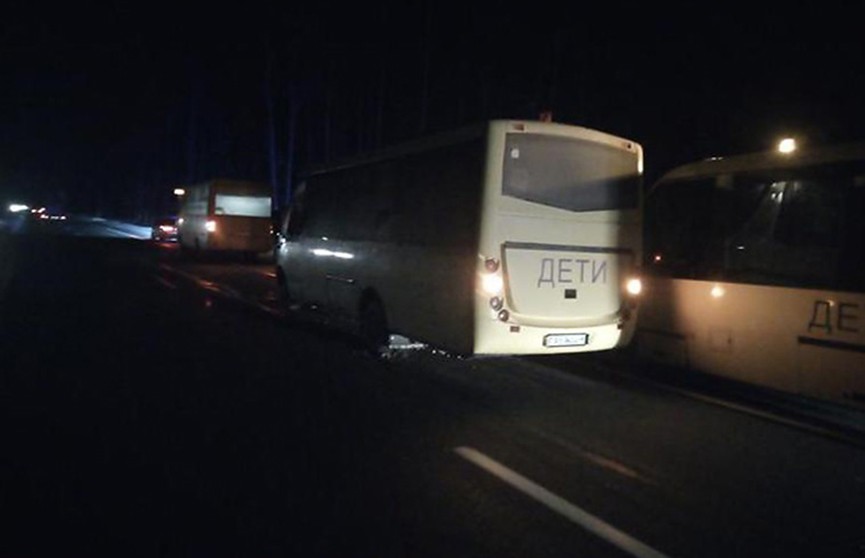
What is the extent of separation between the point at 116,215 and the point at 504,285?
135 metres

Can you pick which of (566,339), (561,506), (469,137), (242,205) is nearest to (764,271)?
(566,339)

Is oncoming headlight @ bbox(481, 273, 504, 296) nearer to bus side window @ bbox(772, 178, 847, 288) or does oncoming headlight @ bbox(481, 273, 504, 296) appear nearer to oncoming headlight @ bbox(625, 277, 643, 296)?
oncoming headlight @ bbox(625, 277, 643, 296)

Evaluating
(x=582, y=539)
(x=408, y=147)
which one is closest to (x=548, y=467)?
(x=582, y=539)

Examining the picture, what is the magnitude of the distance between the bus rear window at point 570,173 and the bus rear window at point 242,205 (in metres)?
23.0

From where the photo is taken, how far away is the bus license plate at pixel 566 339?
9367 mm

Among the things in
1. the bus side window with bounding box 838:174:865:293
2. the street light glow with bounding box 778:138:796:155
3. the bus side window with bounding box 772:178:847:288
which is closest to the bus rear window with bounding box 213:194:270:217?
the street light glow with bounding box 778:138:796:155

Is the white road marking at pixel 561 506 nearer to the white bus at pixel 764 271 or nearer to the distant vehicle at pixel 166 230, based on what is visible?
the white bus at pixel 764 271

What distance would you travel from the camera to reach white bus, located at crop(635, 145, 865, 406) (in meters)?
7.86

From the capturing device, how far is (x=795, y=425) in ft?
27.0

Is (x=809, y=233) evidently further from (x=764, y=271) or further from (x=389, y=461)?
(x=389, y=461)

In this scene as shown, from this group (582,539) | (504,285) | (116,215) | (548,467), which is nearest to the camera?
(582,539)

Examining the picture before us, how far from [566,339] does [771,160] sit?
266 cm

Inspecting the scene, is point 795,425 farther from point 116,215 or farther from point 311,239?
point 116,215

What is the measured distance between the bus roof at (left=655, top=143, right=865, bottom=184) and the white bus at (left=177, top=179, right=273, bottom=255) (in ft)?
73.9
